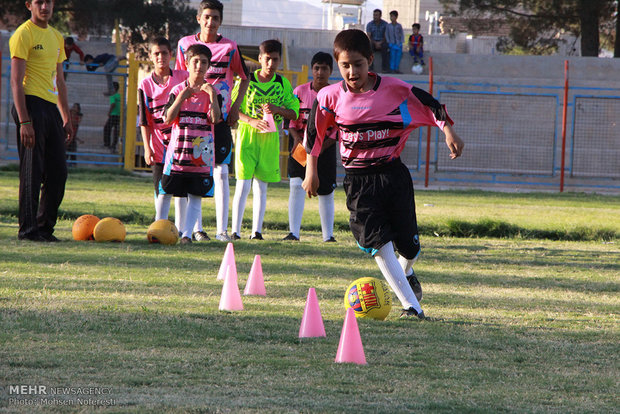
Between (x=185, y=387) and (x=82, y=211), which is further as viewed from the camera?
(x=82, y=211)

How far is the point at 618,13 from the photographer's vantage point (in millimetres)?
30844

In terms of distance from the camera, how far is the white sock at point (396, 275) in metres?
5.73

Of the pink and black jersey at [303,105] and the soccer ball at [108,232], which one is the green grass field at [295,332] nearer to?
the soccer ball at [108,232]

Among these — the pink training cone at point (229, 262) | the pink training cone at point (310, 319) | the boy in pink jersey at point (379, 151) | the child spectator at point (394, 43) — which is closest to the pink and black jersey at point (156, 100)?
the pink training cone at point (229, 262)

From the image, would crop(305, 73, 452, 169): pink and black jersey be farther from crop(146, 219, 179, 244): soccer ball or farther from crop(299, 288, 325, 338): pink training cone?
crop(146, 219, 179, 244): soccer ball

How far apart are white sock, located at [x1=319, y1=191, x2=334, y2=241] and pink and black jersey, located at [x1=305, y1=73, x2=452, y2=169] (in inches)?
161

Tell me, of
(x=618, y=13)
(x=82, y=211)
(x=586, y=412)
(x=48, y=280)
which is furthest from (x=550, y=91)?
(x=586, y=412)

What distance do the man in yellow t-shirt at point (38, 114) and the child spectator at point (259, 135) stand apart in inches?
78.7

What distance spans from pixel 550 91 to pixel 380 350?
23421mm

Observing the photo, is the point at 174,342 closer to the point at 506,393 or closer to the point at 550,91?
the point at 506,393

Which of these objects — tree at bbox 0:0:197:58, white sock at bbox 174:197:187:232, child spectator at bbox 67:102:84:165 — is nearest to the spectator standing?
tree at bbox 0:0:197:58

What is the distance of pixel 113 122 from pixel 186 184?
13722mm

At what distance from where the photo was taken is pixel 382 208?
5.77m

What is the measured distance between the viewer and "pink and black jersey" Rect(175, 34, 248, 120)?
9.30 m
